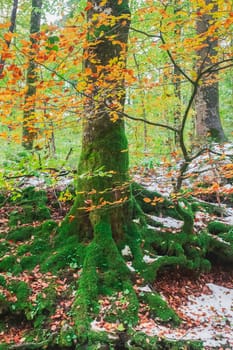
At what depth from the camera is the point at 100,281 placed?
3.96m

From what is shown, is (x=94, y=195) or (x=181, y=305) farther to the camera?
(x=94, y=195)

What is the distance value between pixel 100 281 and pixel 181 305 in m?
1.23

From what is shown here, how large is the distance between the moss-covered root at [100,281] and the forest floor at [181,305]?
0.12 metres

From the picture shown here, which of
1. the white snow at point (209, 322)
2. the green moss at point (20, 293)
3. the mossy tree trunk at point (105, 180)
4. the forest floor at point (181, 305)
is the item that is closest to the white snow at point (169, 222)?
the forest floor at point (181, 305)

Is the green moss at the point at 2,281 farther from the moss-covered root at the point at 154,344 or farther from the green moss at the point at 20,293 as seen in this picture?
the moss-covered root at the point at 154,344

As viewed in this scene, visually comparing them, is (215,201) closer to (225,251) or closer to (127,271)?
(225,251)

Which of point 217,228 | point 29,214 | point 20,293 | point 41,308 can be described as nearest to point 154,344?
point 41,308

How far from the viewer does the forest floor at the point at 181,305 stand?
348cm

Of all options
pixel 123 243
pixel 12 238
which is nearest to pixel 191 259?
pixel 123 243

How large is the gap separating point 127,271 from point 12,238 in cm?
200

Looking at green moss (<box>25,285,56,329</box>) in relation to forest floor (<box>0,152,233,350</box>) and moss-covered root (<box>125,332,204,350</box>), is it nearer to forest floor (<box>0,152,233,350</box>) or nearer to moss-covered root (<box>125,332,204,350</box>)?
forest floor (<box>0,152,233,350</box>)

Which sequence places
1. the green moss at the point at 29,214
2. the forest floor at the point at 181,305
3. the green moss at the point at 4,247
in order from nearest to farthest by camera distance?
the forest floor at the point at 181,305 < the green moss at the point at 4,247 < the green moss at the point at 29,214


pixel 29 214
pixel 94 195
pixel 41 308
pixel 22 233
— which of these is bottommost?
pixel 41 308

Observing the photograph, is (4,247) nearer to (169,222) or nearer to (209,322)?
(169,222)
